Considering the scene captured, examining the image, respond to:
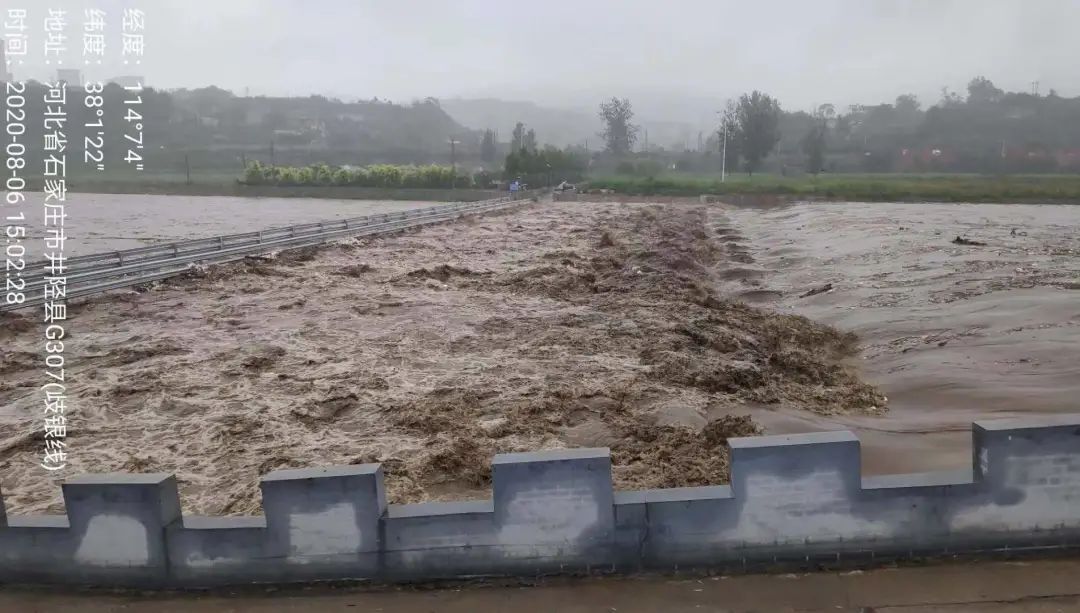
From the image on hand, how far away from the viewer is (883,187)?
48875mm

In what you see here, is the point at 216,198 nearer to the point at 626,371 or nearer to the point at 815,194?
the point at 815,194

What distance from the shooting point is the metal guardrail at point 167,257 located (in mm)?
12344

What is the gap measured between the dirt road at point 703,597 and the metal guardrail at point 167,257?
9.72 meters

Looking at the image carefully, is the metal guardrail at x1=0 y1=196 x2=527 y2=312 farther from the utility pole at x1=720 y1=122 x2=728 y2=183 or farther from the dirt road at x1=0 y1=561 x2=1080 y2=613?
the utility pole at x1=720 y1=122 x2=728 y2=183

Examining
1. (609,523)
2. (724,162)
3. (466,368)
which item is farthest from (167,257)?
(724,162)

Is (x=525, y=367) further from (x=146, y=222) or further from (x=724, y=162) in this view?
(x=724, y=162)

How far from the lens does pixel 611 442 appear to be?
233 inches

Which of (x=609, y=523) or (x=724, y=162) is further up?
(x=724, y=162)

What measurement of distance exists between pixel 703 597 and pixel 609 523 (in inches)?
19.3

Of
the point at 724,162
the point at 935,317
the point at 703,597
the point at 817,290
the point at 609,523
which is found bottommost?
the point at 703,597

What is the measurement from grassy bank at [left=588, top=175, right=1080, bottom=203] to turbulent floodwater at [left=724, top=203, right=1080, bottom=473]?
1943 cm

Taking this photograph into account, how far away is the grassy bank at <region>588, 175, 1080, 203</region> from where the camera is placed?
135 ft

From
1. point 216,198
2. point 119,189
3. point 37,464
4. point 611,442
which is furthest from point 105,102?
point 119,189

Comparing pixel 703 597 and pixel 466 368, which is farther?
pixel 466 368
